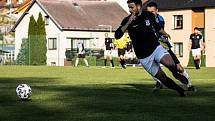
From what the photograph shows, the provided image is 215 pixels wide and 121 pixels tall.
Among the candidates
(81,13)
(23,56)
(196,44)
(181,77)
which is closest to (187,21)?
(81,13)

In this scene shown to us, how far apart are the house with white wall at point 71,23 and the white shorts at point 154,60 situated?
56135 millimetres

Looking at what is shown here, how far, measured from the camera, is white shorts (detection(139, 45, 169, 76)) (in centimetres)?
1255

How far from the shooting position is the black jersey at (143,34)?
40.8 feet

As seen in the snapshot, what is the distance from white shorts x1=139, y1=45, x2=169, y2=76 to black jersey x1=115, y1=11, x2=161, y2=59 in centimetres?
7

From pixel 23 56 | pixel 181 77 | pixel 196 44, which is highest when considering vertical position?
pixel 196 44

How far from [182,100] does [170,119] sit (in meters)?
3.20

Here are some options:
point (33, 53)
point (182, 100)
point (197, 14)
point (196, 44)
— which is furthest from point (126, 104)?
point (197, 14)

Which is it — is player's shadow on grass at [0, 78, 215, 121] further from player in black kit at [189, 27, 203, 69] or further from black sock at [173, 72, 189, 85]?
player in black kit at [189, 27, 203, 69]

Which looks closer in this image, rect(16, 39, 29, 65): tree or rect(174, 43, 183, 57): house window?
rect(16, 39, 29, 65): tree

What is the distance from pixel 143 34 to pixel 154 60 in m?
0.58

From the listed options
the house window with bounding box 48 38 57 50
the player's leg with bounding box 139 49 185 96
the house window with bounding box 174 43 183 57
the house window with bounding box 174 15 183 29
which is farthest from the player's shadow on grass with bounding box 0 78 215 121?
the house window with bounding box 48 38 57 50

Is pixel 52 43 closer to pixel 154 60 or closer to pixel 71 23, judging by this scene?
pixel 71 23

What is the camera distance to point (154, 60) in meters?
12.6

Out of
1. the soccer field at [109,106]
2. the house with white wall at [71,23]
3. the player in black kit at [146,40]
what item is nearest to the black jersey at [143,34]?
the player in black kit at [146,40]
